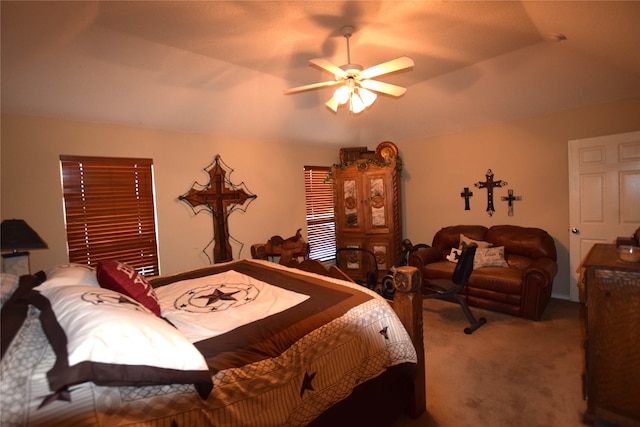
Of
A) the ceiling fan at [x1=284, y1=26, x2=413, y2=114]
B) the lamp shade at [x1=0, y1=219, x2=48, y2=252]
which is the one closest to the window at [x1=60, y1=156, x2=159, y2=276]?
the lamp shade at [x1=0, y1=219, x2=48, y2=252]

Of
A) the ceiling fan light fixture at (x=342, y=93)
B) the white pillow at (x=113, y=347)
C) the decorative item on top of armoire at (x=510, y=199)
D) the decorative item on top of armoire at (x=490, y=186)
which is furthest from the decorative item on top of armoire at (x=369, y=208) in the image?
the white pillow at (x=113, y=347)

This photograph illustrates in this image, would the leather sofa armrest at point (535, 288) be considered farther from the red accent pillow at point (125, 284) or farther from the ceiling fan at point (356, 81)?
the red accent pillow at point (125, 284)

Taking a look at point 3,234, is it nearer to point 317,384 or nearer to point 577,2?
point 317,384

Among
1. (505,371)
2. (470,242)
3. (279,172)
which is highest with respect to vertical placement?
(279,172)

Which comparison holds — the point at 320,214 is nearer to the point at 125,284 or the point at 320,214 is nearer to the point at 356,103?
the point at 356,103

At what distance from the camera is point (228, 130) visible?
159 inches

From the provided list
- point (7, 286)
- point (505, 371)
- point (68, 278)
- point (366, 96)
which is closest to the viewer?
point (7, 286)

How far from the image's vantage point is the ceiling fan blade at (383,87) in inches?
93.0

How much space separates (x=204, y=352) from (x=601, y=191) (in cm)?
434

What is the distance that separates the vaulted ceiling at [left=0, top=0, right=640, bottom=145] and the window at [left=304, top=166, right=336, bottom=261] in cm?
126

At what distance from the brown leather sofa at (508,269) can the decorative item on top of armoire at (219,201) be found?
8.51ft

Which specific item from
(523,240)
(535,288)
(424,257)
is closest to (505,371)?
(535,288)

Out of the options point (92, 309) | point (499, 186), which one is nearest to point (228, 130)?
point (92, 309)

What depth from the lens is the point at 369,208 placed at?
4.89m
